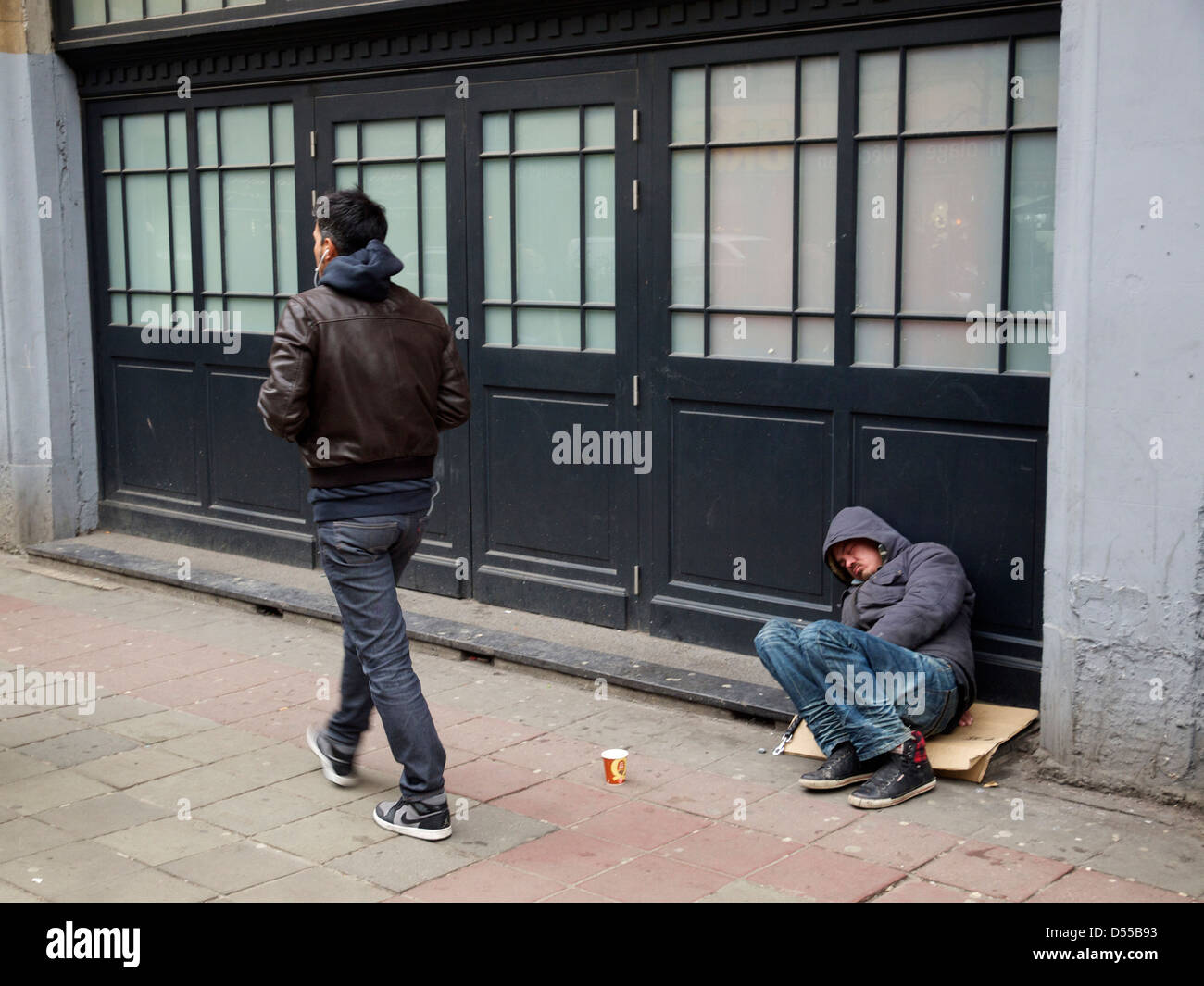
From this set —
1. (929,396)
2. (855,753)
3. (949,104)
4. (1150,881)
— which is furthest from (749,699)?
(949,104)

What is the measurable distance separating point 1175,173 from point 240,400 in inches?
224

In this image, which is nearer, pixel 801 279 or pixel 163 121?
pixel 801 279

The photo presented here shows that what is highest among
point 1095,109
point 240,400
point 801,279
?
point 1095,109

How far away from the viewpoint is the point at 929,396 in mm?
5984

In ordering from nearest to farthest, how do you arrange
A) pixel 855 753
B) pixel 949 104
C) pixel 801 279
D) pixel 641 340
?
1. pixel 855 753
2. pixel 949 104
3. pixel 801 279
4. pixel 641 340

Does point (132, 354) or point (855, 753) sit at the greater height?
point (132, 354)

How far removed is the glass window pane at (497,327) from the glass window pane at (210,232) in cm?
224

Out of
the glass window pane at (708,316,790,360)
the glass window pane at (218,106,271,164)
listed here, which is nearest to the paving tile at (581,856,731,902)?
the glass window pane at (708,316,790,360)

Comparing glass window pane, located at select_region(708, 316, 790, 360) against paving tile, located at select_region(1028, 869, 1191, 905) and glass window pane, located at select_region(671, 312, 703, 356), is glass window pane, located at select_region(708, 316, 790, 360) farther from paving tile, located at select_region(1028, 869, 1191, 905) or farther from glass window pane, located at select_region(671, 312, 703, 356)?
paving tile, located at select_region(1028, 869, 1191, 905)

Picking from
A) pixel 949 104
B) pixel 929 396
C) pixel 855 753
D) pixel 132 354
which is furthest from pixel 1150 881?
Result: pixel 132 354

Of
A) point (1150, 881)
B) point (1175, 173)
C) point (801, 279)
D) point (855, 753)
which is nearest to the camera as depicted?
point (1150, 881)

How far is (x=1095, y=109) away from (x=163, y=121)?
6062 millimetres

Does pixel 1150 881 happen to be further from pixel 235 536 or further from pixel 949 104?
pixel 235 536

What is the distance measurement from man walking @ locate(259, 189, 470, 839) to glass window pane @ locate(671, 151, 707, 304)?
197cm
